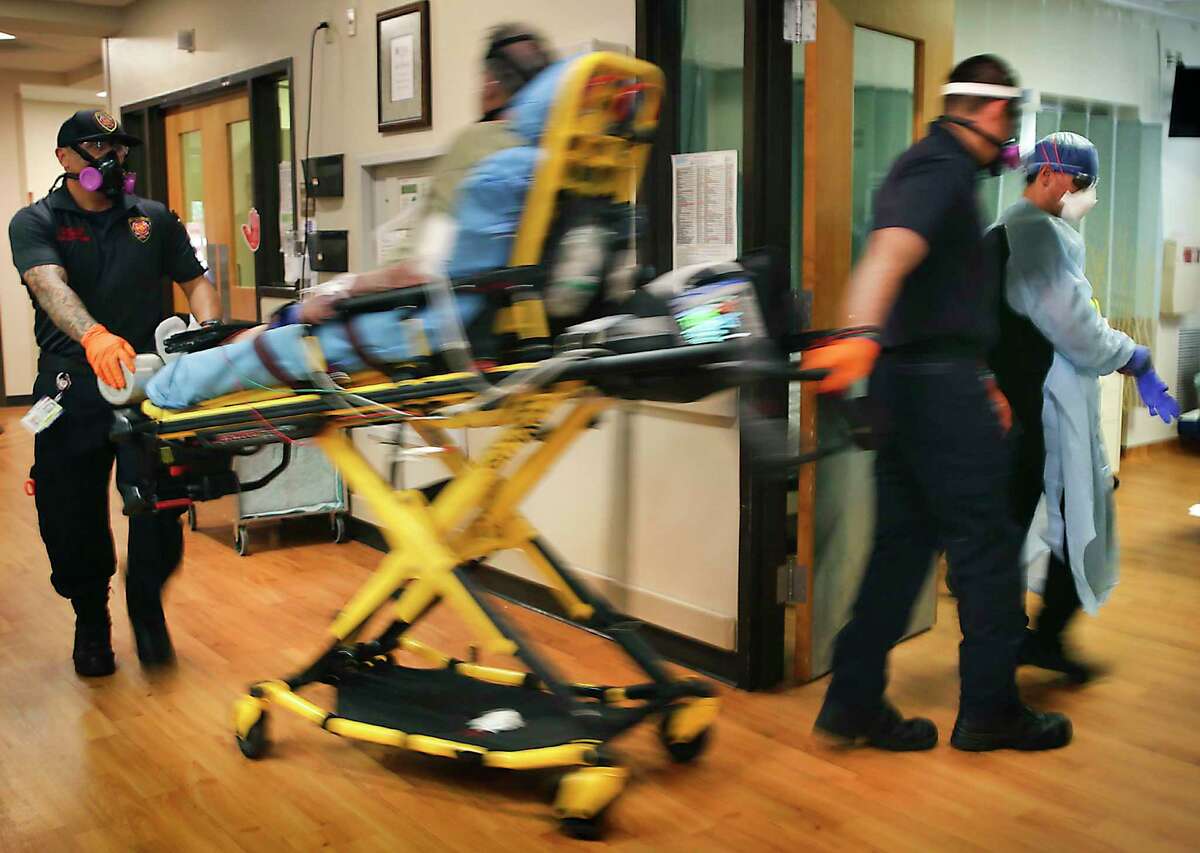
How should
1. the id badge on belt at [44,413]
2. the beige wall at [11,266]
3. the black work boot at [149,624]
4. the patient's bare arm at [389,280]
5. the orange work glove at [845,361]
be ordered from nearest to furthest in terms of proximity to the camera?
the orange work glove at [845,361] < the patient's bare arm at [389,280] < the id badge on belt at [44,413] < the black work boot at [149,624] < the beige wall at [11,266]

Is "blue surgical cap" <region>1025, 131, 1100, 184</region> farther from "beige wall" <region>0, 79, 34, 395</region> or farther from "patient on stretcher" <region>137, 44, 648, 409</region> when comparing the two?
"beige wall" <region>0, 79, 34, 395</region>

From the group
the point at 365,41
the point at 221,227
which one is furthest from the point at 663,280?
the point at 221,227

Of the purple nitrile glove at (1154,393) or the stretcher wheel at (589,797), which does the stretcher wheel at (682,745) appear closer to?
the stretcher wheel at (589,797)

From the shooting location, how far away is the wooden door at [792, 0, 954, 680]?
272cm

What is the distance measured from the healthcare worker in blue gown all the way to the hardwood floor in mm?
308

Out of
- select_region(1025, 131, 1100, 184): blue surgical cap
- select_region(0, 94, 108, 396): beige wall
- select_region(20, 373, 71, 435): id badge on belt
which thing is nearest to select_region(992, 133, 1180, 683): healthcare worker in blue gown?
select_region(1025, 131, 1100, 184): blue surgical cap

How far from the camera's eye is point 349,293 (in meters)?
2.15

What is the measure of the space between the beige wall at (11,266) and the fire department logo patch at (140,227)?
20.8 feet

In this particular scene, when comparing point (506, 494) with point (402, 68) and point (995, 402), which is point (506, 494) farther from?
point (402, 68)

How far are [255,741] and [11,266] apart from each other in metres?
7.52

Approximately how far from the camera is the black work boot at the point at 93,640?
10.00 ft

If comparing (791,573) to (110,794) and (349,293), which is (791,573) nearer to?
(349,293)

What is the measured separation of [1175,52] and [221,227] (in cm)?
537

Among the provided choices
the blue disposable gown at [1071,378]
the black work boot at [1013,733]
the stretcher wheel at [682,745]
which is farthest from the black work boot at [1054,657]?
the stretcher wheel at [682,745]
